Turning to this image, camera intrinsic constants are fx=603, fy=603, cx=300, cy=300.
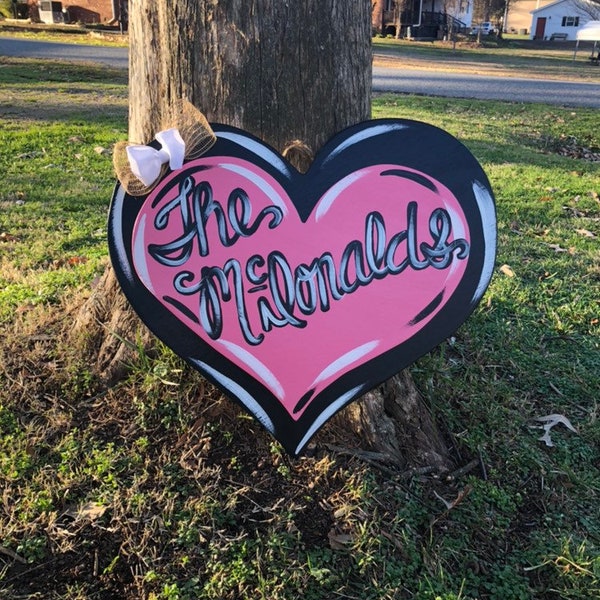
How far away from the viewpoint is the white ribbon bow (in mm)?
1822

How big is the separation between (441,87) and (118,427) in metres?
13.8

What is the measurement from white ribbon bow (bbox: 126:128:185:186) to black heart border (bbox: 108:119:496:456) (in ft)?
0.25

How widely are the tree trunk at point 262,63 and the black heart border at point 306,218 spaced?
0.16m

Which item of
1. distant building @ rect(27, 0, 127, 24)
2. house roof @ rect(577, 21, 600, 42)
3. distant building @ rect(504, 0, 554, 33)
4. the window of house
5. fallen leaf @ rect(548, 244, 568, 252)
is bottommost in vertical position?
fallen leaf @ rect(548, 244, 568, 252)

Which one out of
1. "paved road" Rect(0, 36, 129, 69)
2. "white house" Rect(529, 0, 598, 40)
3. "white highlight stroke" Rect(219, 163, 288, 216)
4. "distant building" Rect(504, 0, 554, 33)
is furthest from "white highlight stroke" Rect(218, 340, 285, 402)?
"distant building" Rect(504, 0, 554, 33)

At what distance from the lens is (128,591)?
5.89 ft

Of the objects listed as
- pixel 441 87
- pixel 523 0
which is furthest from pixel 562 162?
pixel 523 0

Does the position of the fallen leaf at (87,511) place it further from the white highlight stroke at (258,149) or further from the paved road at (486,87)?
the paved road at (486,87)

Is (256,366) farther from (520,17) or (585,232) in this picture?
(520,17)

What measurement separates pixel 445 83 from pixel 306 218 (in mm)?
14731

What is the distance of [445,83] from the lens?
15227mm

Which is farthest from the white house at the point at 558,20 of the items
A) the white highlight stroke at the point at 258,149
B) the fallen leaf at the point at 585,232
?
the white highlight stroke at the point at 258,149

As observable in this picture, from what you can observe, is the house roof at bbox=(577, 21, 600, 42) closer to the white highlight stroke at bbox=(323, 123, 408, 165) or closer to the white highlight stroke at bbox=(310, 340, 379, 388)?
the white highlight stroke at bbox=(323, 123, 408, 165)

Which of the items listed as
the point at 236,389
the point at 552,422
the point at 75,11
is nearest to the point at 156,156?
the point at 236,389
